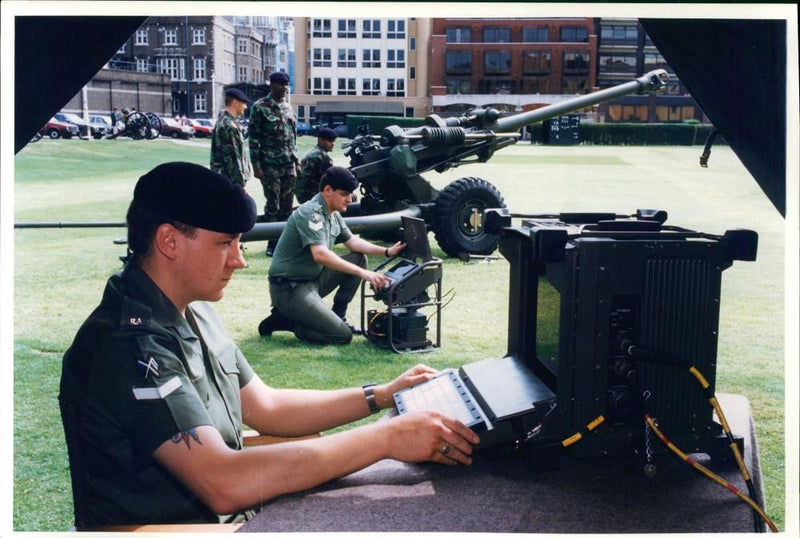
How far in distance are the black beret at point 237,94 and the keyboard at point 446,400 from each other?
6.28 metres

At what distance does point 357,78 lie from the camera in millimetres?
6902

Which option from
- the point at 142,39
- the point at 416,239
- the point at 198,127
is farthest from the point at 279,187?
the point at 142,39

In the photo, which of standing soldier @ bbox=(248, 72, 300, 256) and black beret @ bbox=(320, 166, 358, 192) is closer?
black beret @ bbox=(320, 166, 358, 192)

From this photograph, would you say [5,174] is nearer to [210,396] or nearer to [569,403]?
[210,396]

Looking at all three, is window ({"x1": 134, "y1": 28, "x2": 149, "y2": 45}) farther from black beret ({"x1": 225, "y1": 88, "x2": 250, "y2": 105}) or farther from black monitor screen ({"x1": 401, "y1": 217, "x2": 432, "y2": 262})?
black beret ({"x1": 225, "y1": 88, "x2": 250, "y2": 105})

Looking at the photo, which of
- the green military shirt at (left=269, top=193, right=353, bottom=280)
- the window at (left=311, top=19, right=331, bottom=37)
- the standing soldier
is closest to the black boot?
the green military shirt at (left=269, top=193, right=353, bottom=280)

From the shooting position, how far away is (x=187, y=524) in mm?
1620

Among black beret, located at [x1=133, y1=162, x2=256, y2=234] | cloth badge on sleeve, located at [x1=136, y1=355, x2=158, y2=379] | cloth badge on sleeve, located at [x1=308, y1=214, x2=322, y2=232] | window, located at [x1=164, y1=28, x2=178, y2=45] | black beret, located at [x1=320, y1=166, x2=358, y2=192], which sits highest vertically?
window, located at [x1=164, y1=28, x2=178, y2=45]

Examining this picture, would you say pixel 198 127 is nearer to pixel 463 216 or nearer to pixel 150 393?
pixel 463 216

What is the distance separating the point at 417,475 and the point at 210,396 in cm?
48

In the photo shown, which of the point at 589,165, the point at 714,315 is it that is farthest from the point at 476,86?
the point at 589,165

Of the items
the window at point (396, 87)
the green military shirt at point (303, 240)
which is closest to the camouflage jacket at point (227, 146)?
the window at point (396, 87)

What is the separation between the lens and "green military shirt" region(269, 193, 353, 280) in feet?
17.0

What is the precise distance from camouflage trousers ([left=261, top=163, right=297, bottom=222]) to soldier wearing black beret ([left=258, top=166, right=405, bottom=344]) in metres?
3.03
